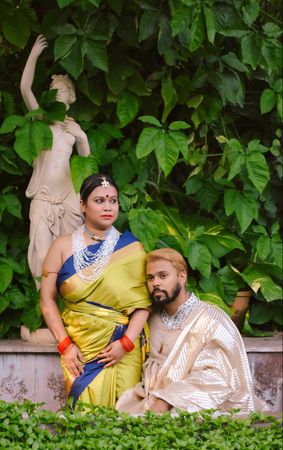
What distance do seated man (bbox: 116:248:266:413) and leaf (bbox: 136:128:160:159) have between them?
685 millimetres

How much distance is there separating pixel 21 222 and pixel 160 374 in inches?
62.0

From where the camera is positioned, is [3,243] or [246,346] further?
[3,243]

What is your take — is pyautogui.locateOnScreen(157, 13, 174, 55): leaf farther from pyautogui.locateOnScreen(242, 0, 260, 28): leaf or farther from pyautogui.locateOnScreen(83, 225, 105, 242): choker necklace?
pyautogui.locateOnScreen(83, 225, 105, 242): choker necklace

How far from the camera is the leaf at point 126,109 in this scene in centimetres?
616

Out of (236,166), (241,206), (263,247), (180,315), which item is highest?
(236,166)

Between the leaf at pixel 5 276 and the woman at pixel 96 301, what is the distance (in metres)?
0.61

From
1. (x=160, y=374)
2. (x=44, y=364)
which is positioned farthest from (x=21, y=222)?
(x=160, y=374)

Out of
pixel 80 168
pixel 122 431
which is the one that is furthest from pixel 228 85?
pixel 122 431

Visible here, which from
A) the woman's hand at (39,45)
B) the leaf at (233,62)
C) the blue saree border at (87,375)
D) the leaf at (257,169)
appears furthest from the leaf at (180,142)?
the blue saree border at (87,375)

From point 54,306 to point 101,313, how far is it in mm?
240

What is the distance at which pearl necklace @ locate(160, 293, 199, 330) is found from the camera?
541cm

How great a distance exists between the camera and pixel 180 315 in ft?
17.8

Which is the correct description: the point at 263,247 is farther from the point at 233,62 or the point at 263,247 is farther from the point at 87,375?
the point at 87,375

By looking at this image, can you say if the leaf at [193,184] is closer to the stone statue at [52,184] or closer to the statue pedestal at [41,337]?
the stone statue at [52,184]
